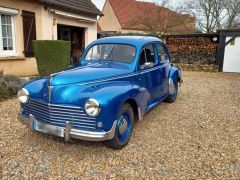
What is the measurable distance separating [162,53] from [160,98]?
1154mm

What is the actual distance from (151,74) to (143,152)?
174cm

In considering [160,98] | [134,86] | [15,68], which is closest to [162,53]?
[160,98]

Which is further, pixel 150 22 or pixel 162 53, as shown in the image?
pixel 150 22

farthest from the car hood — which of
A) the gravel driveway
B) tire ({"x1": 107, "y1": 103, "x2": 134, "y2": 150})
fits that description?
the gravel driveway

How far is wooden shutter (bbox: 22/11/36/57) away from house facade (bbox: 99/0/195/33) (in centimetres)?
1606

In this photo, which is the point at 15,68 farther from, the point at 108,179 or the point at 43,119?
the point at 108,179

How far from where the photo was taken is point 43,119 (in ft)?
11.6

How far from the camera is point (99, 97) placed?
10.8 ft

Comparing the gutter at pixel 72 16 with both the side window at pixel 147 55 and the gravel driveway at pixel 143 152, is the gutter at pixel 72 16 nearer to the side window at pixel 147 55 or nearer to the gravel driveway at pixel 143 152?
the gravel driveway at pixel 143 152

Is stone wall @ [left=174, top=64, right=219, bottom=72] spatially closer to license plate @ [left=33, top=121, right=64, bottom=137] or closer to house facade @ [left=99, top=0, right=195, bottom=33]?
house facade @ [left=99, top=0, right=195, bottom=33]

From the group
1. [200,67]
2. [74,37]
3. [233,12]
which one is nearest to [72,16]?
[74,37]

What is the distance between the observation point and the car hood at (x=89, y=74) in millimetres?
3532

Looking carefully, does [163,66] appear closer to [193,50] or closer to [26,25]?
[26,25]

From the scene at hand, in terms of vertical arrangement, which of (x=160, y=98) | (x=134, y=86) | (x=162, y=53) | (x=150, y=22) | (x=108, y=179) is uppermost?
(x=150, y=22)
